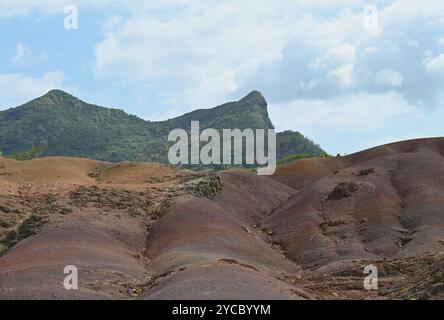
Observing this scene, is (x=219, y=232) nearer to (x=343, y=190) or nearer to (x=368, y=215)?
(x=368, y=215)

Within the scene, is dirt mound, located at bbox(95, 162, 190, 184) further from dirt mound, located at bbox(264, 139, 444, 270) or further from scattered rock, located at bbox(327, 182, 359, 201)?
scattered rock, located at bbox(327, 182, 359, 201)

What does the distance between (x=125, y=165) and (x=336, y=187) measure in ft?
83.9

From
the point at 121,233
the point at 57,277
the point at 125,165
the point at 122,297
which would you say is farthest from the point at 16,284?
the point at 125,165

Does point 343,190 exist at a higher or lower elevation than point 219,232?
higher

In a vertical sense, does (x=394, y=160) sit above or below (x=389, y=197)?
above

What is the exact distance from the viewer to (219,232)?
41.4m

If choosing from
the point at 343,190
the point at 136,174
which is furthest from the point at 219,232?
the point at 136,174

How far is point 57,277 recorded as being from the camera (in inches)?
1020

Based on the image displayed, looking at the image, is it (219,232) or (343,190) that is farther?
(343,190)

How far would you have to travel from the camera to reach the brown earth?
25500 mm

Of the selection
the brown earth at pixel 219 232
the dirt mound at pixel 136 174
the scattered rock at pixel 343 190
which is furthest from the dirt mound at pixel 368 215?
the dirt mound at pixel 136 174

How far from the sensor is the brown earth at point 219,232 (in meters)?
25.5

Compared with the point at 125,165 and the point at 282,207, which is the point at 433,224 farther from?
the point at 125,165

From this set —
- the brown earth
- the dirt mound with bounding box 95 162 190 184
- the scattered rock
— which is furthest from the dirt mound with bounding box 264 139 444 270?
the dirt mound with bounding box 95 162 190 184
